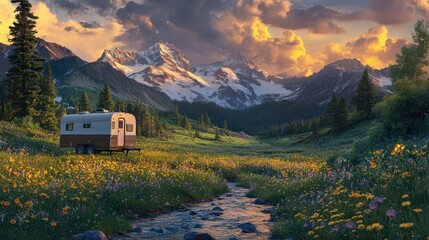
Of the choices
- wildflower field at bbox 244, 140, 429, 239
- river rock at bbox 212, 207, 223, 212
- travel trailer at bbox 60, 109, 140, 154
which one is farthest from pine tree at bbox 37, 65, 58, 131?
wildflower field at bbox 244, 140, 429, 239

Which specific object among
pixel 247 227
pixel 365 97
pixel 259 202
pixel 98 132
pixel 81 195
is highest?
pixel 365 97

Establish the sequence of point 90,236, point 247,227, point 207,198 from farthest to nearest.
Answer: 1. point 207,198
2. point 247,227
3. point 90,236

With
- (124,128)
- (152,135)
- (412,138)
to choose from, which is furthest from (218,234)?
(152,135)

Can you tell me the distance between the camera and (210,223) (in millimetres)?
11930

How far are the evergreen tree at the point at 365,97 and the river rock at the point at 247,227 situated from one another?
82813 mm

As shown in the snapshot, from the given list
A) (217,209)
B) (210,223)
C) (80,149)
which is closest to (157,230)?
(210,223)

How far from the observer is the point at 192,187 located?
17.0 m

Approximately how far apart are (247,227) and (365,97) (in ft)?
279

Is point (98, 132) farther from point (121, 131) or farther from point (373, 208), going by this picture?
point (373, 208)

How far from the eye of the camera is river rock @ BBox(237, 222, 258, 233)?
10852 millimetres

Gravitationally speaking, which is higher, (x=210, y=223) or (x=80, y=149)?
(x=80, y=149)

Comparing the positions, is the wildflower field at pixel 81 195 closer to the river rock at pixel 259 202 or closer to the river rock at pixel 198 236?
the river rock at pixel 198 236

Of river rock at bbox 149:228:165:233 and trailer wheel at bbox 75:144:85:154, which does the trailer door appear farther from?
river rock at bbox 149:228:165:233

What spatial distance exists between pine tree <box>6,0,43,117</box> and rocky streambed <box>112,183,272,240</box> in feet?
128
